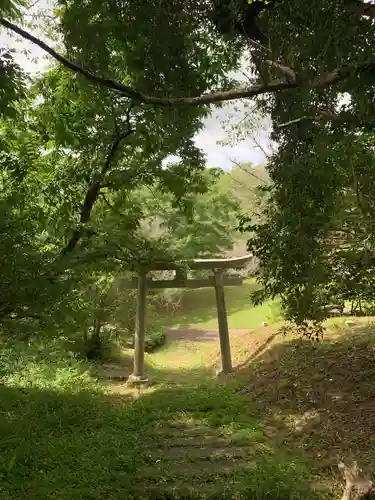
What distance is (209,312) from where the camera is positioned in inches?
787

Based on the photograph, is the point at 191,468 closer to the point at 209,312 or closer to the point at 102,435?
the point at 102,435

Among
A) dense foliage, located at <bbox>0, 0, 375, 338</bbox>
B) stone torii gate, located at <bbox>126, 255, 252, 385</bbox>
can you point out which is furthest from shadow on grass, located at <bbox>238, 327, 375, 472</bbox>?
dense foliage, located at <bbox>0, 0, 375, 338</bbox>

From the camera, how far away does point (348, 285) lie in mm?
4594

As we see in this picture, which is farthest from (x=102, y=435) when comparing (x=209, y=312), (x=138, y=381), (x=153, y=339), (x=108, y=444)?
(x=209, y=312)

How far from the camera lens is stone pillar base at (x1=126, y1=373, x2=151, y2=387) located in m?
8.60

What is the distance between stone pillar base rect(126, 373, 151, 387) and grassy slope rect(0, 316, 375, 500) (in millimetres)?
428

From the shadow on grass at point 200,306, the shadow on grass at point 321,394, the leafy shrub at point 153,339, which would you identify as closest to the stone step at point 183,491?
the shadow on grass at point 321,394

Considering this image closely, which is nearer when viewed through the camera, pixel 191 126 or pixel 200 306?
pixel 191 126

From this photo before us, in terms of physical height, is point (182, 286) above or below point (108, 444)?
above

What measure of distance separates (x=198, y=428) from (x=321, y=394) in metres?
1.67

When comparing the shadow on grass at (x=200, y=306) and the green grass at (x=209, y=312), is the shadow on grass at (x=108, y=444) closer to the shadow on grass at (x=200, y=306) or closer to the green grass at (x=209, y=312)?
the green grass at (x=209, y=312)

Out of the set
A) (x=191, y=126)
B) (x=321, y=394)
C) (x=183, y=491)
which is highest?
(x=191, y=126)

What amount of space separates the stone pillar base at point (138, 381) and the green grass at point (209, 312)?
6939 millimetres

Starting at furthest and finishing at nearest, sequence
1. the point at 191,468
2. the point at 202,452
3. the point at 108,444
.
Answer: the point at 108,444, the point at 202,452, the point at 191,468
